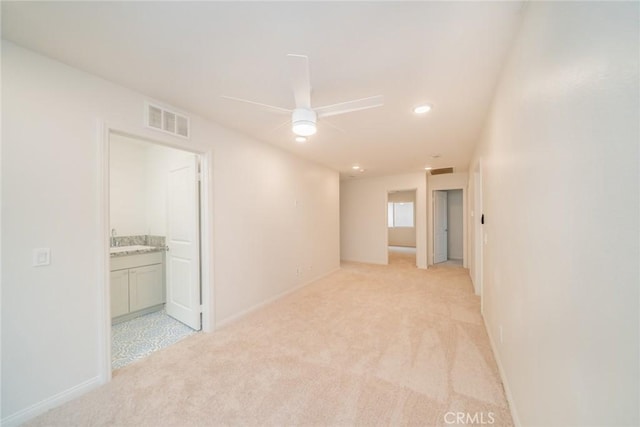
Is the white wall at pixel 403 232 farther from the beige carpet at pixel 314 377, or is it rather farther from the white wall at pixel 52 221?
the white wall at pixel 52 221

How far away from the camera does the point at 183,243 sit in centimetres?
299

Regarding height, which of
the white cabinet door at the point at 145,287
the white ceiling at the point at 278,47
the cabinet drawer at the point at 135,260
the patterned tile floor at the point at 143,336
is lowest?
the patterned tile floor at the point at 143,336

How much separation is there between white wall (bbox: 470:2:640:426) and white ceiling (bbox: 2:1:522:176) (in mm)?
398

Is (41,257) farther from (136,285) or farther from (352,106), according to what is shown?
(352,106)

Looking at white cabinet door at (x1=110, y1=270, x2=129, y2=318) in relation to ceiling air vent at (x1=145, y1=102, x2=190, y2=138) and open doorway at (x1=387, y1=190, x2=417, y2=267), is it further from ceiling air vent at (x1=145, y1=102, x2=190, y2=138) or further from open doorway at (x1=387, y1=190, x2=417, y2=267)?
open doorway at (x1=387, y1=190, x2=417, y2=267)

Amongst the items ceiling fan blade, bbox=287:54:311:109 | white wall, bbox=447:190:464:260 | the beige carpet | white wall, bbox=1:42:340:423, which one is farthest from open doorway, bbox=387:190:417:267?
white wall, bbox=1:42:340:423

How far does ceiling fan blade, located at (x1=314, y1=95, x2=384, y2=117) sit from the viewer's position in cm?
167

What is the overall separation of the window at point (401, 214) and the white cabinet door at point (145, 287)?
8.50m

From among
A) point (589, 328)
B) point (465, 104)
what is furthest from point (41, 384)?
point (465, 104)

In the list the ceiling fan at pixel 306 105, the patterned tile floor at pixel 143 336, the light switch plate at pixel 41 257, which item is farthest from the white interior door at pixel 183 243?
the ceiling fan at pixel 306 105

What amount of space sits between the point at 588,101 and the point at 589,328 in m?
0.71

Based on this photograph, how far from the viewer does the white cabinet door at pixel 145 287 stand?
318 cm

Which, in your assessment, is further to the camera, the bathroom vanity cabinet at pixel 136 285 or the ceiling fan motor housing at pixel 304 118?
the bathroom vanity cabinet at pixel 136 285

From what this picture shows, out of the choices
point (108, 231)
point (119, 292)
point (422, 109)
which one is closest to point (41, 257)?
point (108, 231)
